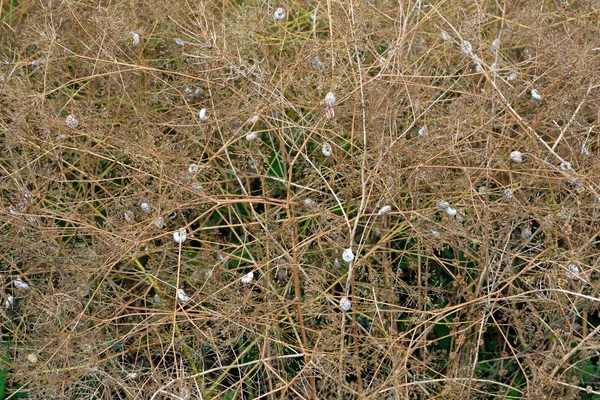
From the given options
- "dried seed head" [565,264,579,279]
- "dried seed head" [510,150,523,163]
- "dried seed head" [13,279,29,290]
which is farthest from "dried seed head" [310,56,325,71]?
"dried seed head" [13,279,29,290]

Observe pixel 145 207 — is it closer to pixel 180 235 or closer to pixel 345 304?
pixel 180 235

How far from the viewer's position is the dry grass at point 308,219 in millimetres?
2303

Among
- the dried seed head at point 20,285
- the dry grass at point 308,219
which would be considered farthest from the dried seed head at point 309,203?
the dried seed head at point 20,285

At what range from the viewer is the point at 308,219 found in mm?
2541

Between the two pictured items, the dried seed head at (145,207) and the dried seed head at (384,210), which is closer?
the dried seed head at (384,210)

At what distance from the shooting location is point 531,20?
2723 mm

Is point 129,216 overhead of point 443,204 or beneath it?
beneath

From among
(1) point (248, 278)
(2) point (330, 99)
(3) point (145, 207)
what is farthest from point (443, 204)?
(3) point (145, 207)

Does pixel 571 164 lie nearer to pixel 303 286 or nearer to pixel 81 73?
pixel 303 286

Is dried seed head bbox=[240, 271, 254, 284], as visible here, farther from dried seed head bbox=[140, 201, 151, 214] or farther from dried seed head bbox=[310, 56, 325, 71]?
dried seed head bbox=[310, 56, 325, 71]

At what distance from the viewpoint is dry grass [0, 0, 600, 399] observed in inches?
90.7

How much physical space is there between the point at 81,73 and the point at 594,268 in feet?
5.49

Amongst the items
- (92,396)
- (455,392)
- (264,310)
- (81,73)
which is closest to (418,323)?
(455,392)

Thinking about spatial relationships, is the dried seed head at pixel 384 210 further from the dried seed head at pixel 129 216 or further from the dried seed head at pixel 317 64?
the dried seed head at pixel 129 216
